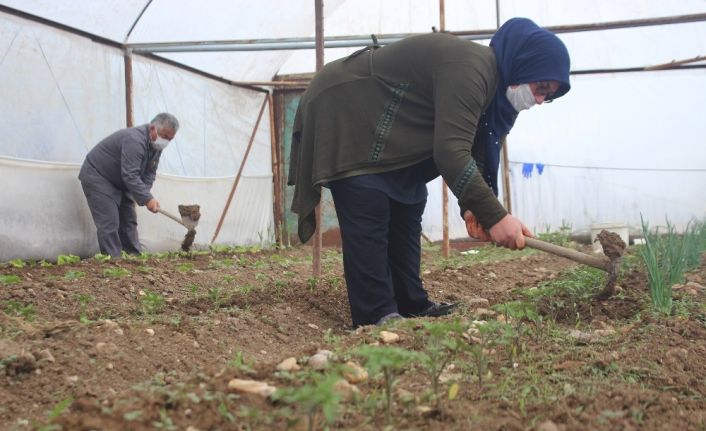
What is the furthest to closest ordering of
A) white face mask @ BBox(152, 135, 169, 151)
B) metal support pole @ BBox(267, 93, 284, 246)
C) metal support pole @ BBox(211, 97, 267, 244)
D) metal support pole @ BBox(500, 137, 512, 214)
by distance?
metal support pole @ BBox(267, 93, 284, 246) < metal support pole @ BBox(500, 137, 512, 214) < metal support pole @ BBox(211, 97, 267, 244) < white face mask @ BBox(152, 135, 169, 151)

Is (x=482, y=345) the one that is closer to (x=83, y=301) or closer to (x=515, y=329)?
(x=515, y=329)

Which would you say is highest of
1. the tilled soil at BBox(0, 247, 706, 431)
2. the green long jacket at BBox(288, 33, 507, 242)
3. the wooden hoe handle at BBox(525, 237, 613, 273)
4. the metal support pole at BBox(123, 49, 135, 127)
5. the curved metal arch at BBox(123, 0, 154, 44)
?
the curved metal arch at BBox(123, 0, 154, 44)

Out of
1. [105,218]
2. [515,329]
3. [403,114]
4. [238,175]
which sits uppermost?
[238,175]

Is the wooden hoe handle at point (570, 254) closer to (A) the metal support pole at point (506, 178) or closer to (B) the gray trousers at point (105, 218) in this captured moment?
(B) the gray trousers at point (105, 218)

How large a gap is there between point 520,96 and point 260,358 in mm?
A: 1487

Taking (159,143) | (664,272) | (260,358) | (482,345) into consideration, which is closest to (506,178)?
(159,143)

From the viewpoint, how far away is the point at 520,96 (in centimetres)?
300

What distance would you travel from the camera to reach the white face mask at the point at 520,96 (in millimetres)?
2975

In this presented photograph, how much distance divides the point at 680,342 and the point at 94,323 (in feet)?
7.05

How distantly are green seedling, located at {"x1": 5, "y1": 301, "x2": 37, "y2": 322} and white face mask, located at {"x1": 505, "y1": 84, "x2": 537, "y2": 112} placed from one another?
2.25 metres

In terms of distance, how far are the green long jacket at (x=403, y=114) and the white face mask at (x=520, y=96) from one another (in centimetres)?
9

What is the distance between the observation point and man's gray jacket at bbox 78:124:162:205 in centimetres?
641

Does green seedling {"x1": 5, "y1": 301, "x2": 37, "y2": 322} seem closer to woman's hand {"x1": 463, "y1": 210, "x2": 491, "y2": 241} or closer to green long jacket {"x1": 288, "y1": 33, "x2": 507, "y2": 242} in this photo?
green long jacket {"x1": 288, "y1": 33, "x2": 507, "y2": 242}

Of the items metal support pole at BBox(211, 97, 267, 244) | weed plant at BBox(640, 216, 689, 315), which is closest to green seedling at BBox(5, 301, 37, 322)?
weed plant at BBox(640, 216, 689, 315)
